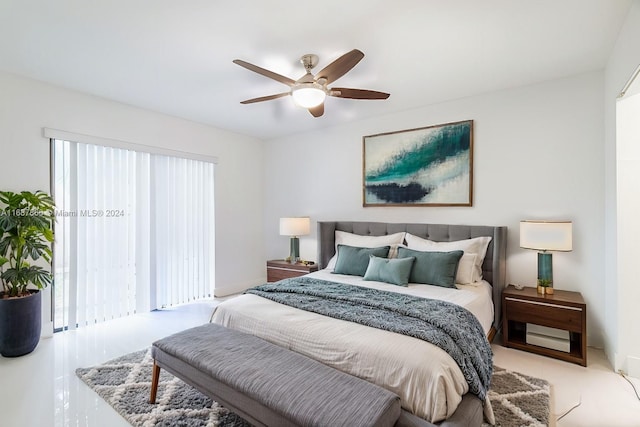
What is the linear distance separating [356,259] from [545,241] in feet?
5.87

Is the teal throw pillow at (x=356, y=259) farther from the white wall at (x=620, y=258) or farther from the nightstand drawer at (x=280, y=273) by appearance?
the white wall at (x=620, y=258)

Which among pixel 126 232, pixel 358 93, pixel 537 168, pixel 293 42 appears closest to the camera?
pixel 293 42

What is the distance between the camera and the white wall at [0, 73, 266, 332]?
118 inches

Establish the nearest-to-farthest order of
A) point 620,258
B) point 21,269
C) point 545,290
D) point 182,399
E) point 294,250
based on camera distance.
→ point 182,399
point 620,258
point 21,269
point 545,290
point 294,250

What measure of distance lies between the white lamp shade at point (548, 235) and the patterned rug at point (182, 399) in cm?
113

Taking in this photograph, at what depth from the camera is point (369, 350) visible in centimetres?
171

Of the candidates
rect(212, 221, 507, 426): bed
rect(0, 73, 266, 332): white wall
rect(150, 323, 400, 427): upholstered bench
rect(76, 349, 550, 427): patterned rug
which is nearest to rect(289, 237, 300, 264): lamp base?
rect(0, 73, 266, 332): white wall

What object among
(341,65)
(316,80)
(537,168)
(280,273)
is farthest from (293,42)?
(280,273)

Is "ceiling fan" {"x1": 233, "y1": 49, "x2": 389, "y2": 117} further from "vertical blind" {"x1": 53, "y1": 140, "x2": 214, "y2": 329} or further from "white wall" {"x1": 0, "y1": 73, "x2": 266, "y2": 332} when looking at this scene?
"vertical blind" {"x1": 53, "y1": 140, "x2": 214, "y2": 329}

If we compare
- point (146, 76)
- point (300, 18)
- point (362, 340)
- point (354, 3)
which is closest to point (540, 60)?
point (354, 3)

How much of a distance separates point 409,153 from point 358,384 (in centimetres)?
301

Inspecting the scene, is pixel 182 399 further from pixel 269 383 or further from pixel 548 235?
pixel 548 235

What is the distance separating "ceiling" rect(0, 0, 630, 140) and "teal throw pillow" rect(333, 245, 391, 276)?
5.72ft

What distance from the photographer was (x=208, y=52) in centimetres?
250
